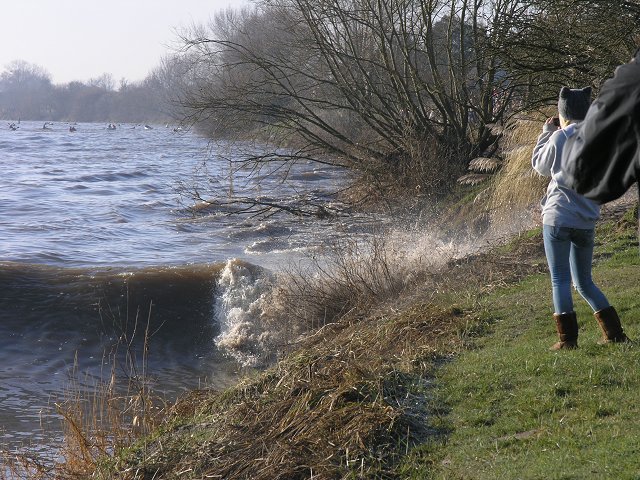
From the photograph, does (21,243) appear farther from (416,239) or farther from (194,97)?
(416,239)

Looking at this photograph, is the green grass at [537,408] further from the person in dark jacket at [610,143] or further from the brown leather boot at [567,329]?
the person in dark jacket at [610,143]

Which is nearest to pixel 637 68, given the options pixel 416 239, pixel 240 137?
pixel 416 239

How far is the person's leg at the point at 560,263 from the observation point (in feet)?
20.7

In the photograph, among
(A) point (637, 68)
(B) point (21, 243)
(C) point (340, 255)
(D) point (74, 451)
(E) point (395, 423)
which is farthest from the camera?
(B) point (21, 243)

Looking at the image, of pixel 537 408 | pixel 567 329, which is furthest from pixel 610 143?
pixel 567 329

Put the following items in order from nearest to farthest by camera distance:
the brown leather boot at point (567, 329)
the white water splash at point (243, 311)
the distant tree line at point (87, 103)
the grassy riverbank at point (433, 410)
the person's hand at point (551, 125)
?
the grassy riverbank at point (433, 410) < the person's hand at point (551, 125) < the brown leather boot at point (567, 329) < the white water splash at point (243, 311) < the distant tree line at point (87, 103)

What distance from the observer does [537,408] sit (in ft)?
18.3

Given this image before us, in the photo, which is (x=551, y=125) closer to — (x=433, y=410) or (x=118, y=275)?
(x=433, y=410)

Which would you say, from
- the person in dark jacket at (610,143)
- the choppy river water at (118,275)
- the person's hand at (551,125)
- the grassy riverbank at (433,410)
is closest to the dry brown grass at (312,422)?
the grassy riverbank at (433,410)

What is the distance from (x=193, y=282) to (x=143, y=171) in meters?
21.9

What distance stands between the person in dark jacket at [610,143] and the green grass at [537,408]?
2.34 metres

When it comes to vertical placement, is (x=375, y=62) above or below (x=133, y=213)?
above

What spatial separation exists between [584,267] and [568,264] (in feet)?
0.38

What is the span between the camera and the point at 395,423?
5785 millimetres
